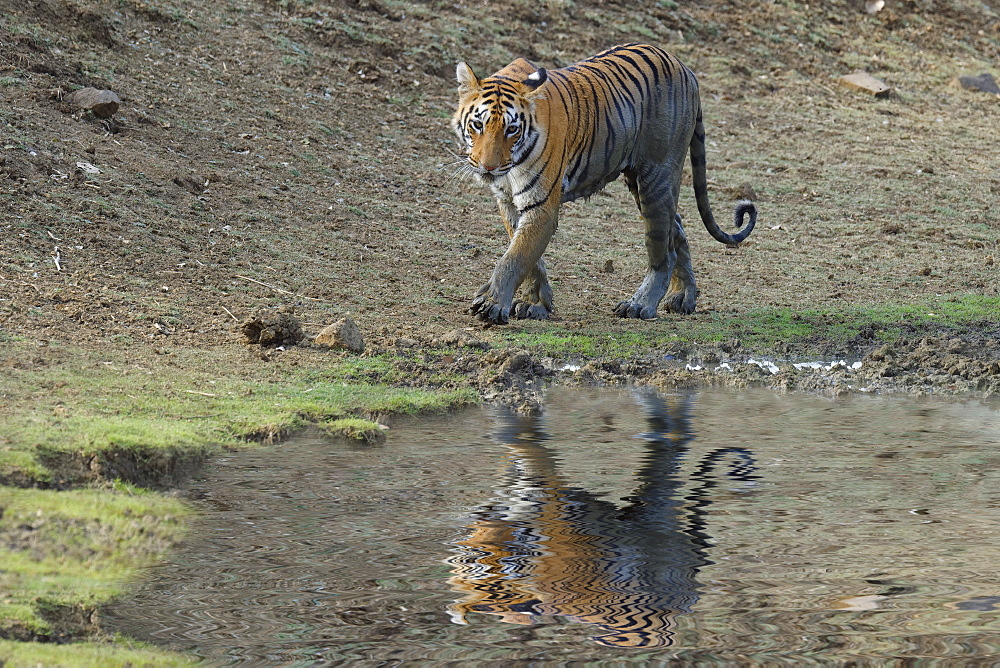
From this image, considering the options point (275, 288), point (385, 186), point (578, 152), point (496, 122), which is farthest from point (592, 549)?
point (385, 186)

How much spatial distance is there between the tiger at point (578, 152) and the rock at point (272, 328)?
1223 mm

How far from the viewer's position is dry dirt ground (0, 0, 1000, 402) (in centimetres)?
784

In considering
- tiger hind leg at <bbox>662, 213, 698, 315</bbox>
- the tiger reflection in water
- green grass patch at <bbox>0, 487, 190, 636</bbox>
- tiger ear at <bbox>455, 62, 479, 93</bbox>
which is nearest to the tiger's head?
tiger ear at <bbox>455, 62, 479, 93</bbox>

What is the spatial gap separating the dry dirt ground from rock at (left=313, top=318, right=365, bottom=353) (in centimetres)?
18

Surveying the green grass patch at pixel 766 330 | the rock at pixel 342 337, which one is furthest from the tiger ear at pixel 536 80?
the rock at pixel 342 337

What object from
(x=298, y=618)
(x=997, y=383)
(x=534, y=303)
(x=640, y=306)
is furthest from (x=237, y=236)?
(x=298, y=618)

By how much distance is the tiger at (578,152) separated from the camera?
7633 millimetres

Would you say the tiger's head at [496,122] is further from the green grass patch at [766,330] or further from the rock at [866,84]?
the rock at [866,84]

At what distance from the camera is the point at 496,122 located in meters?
7.55

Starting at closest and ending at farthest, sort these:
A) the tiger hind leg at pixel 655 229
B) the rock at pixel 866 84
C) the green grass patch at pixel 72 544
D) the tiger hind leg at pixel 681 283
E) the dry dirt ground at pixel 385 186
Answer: the green grass patch at pixel 72 544 < the dry dirt ground at pixel 385 186 < the tiger hind leg at pixel 655 229 < the tiger hind leg at pixel 681 283 < the rock at pixel 866 84

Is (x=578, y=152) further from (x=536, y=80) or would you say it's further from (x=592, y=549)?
(x=592, y=549)

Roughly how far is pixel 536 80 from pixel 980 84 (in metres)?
12.8

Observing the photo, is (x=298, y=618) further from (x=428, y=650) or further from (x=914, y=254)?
(x=914, y=254)

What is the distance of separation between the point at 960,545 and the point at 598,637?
4.85 feet
